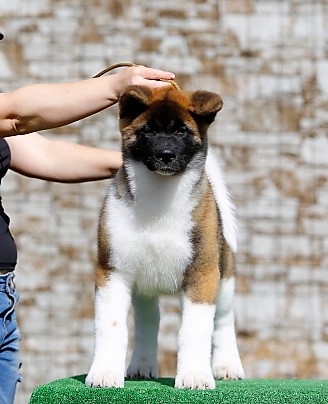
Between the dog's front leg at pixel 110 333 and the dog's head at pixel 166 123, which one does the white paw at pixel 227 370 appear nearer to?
the dog's front leg at pixel 110 333

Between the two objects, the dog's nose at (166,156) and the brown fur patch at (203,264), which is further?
the brown fur patch at (203,264)

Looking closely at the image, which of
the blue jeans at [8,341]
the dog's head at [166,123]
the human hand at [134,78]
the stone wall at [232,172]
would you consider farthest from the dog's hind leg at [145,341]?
the stone wall at [232,172]

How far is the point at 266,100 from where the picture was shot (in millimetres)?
7898

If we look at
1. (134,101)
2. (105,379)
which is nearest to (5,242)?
(105,379)

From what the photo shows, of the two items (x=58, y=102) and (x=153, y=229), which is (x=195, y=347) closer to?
(x=153, y=229)

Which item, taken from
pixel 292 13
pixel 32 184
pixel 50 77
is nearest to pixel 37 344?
pixel 32 184

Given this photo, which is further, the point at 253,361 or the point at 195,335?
the point at 253,361

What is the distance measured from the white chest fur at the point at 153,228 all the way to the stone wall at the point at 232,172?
3801mm

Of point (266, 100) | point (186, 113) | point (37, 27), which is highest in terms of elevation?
point (186, 113)

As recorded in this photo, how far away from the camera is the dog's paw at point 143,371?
14.5ft

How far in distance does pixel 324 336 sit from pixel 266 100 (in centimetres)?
194

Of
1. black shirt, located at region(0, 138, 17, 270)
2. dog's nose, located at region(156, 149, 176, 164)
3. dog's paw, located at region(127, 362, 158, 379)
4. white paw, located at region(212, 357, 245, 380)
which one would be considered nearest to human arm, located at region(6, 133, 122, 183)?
black shirt, located at region(0, 138, 17, 270)

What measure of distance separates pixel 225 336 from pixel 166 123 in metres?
1.15

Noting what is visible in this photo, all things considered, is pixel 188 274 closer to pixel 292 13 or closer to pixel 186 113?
pixel 186 113
